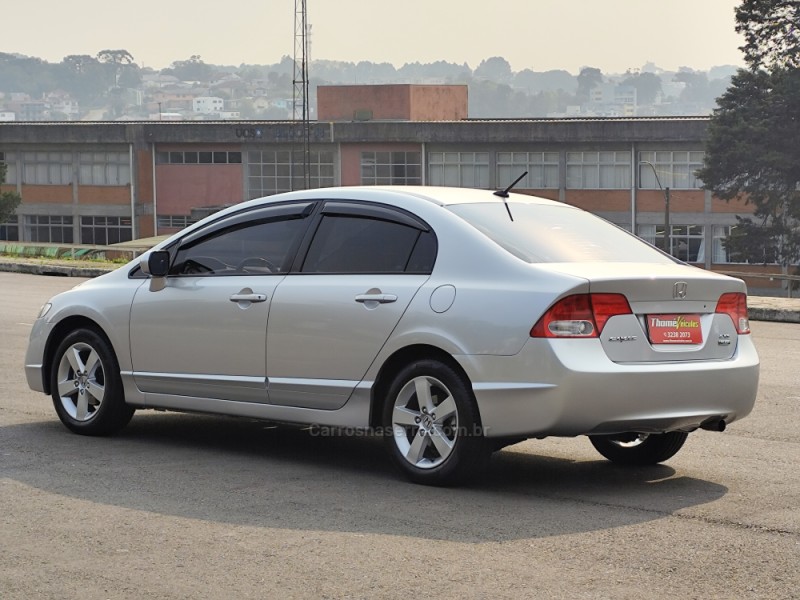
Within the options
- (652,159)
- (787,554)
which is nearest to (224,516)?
(787,554)

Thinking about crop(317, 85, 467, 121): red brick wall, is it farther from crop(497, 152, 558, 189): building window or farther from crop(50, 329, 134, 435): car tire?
crop(50, 329, 134, 435): car tire

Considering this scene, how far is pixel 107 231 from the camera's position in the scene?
101938 mm

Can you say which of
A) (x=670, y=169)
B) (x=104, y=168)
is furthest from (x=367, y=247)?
(x=104, y=168)

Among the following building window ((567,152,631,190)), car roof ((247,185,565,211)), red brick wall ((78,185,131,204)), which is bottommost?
car roof ((247,185,565,211))

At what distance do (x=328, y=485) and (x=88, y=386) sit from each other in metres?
2.37

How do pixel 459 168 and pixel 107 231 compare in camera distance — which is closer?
pixel 459 168

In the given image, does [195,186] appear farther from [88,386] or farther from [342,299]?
[342,299]

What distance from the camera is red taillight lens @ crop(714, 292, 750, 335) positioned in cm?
764

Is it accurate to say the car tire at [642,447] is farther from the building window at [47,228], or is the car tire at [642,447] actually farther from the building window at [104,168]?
the building window at [47,228]

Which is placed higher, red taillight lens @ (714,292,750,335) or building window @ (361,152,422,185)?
building window @ (361,152,422,185)

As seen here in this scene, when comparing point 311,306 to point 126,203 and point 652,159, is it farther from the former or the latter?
point 126,203

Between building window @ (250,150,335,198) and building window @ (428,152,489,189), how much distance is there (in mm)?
7111

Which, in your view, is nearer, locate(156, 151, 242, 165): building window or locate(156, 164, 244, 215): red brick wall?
locate(156, 151, 242, 165): building window

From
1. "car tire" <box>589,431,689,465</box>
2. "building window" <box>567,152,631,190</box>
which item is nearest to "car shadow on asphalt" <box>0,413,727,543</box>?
"car tire" <box>589,431,689,465</box>
